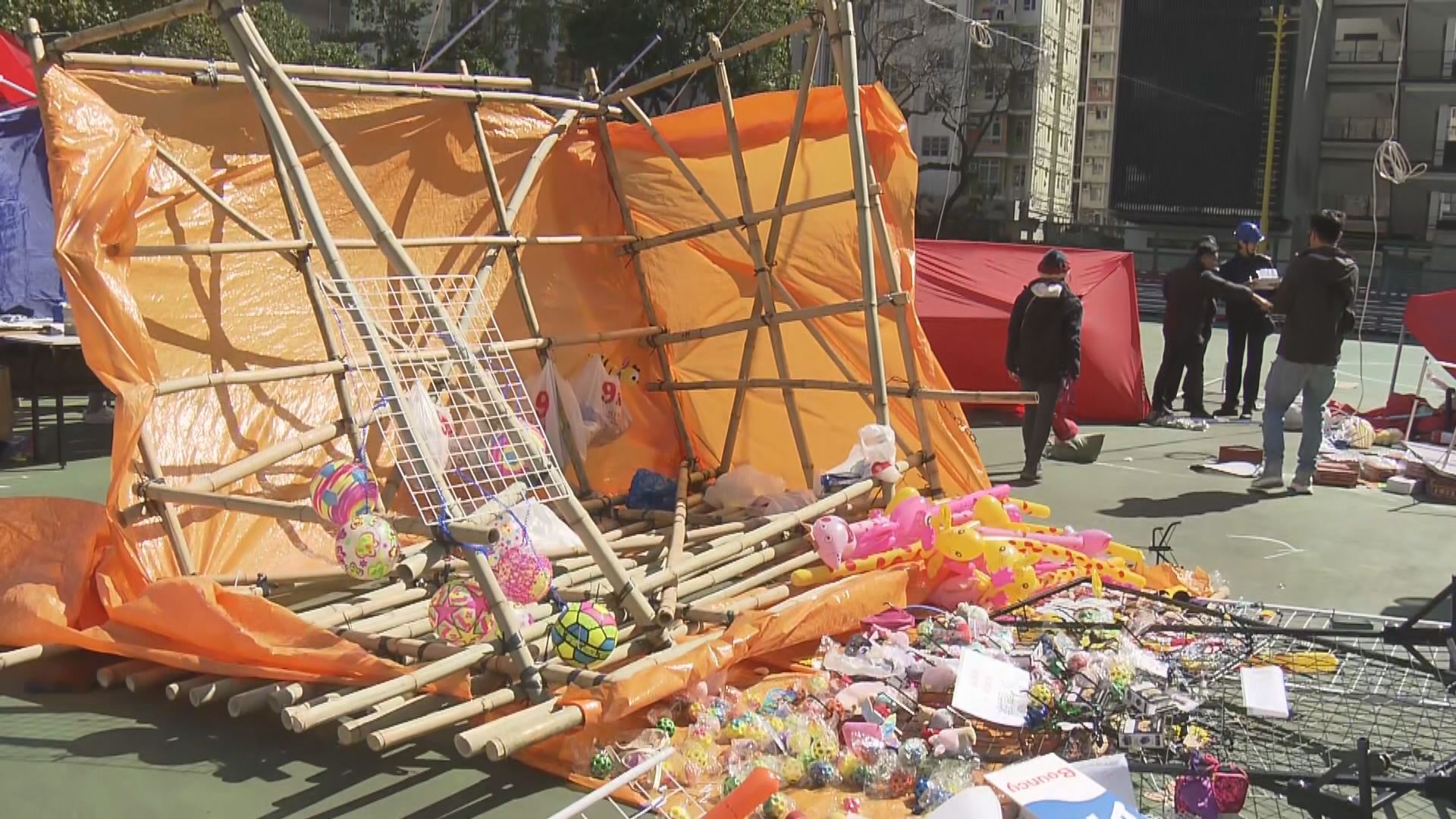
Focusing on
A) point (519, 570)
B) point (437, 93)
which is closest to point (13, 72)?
point (437, 93)

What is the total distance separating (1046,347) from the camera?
6777 mm

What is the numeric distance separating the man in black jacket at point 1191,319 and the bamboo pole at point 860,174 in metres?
4.71

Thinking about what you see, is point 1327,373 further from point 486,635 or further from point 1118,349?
point 486,635

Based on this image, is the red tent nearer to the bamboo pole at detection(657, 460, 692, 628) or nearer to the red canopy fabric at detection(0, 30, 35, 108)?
the bamboo pole at detection(657, 460, 692, 628)

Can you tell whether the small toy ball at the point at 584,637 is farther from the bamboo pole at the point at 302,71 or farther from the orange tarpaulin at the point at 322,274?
the bamboo pole at the point at 302,71

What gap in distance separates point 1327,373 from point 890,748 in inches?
178

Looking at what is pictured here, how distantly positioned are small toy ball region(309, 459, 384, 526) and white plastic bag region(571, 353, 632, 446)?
2.39 metres

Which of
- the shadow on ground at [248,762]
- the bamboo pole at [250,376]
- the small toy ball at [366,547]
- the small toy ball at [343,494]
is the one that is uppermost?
the bamboo pole at [250,376]

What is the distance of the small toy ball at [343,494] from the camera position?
3.33 m

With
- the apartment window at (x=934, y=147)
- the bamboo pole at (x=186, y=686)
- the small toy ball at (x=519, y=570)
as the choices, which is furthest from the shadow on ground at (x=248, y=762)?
the apartment window at (x=934, y=147)

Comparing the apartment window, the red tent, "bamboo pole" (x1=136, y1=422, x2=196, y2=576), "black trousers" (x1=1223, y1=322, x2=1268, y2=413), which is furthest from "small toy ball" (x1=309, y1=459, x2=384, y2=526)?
the apartment window

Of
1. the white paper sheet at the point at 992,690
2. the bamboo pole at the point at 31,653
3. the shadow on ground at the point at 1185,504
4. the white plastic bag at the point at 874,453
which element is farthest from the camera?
the shadow on ground at the point at 1185,504

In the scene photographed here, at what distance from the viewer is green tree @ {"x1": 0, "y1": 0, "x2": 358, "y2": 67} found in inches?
473

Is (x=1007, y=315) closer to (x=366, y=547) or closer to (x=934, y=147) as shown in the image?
(x=366, y=547)
